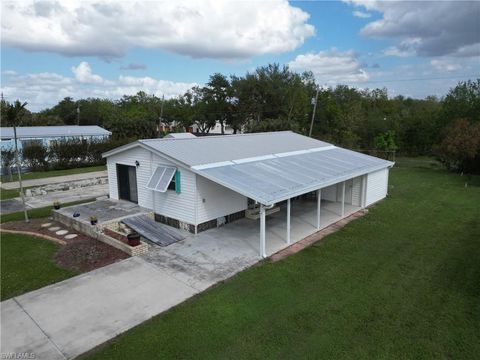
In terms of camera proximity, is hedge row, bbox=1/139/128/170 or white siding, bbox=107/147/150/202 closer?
white siding, bbox=107/147/150/202

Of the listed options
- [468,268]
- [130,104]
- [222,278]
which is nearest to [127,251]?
[222,278]

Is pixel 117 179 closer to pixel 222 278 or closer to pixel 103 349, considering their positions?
pixel 222 278

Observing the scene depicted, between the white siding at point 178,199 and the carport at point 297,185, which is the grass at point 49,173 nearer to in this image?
the white siding at point 178,199

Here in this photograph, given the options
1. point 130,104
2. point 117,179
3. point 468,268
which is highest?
point 130,104

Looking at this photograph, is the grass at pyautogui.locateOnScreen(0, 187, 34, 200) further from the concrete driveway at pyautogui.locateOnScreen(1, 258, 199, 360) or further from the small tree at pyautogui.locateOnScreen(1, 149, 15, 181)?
the concrete driveway at pyautogui.locateOnScreen(1, 258, 199, 360)

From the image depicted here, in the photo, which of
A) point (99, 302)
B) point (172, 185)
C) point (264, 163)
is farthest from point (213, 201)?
point (99, 302)

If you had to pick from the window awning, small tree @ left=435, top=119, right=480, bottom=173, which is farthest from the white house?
small tree @ left=435, top=119, right=480, bottom=173

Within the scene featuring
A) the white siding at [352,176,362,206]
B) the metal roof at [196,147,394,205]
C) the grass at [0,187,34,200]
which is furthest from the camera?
the grass at [0,187,34,200]
